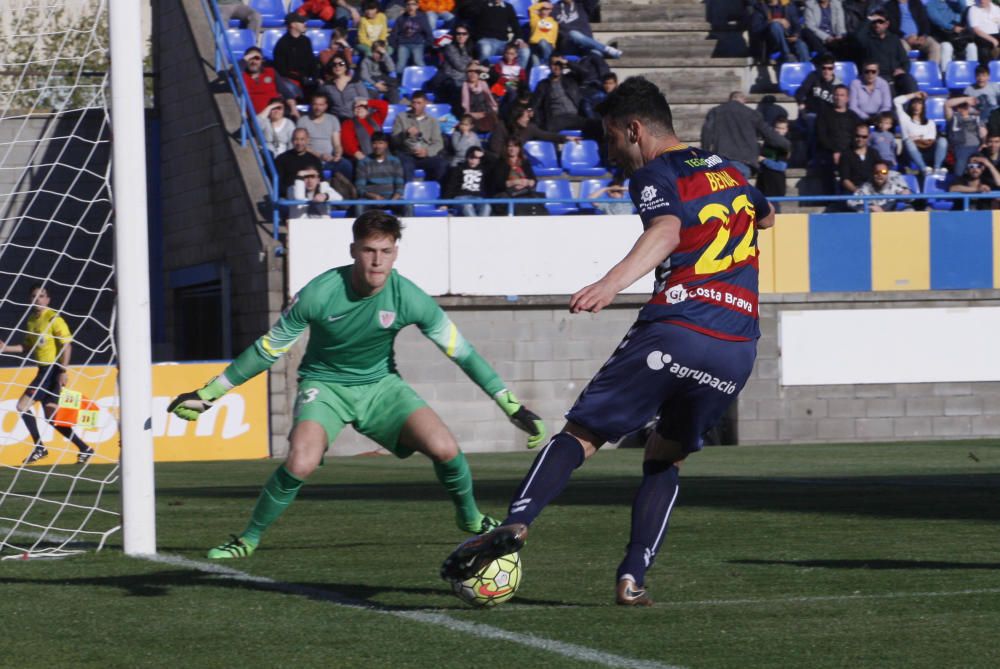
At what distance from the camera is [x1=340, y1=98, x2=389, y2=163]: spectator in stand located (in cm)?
2177

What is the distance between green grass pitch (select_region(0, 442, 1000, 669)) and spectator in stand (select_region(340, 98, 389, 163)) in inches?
384

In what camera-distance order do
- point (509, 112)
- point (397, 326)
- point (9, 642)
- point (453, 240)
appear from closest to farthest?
point (9, 642)
point (397, 326)
point (453, 240)
point (509, 112)

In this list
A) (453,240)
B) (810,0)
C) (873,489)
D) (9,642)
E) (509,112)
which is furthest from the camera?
(810,0)

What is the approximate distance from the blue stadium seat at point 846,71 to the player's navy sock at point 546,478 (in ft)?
65.7

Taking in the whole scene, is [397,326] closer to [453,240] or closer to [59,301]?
[453,240]

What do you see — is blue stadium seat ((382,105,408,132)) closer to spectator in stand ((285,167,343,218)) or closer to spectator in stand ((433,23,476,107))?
spectator in stand ((433,23,476,107))

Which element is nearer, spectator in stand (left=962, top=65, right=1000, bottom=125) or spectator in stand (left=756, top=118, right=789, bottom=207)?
spectator in stand (left=756, top=118, right=789, bottom=207)

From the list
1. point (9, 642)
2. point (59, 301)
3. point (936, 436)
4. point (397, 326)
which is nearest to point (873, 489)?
point (397, 326)

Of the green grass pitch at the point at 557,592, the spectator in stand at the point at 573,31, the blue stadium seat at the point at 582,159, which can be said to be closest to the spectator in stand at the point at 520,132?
the blue stadium seat at the point at 582,159

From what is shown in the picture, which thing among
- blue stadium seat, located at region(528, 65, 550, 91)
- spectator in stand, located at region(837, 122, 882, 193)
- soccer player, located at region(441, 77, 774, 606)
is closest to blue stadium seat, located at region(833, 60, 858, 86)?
spectator in stand, located at region(837, 122, 882, 193)

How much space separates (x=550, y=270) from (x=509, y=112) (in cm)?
262

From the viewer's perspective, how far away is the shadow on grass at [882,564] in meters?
7.64

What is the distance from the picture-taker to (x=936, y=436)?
22562 mm

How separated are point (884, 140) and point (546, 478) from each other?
Result: 18.1m
